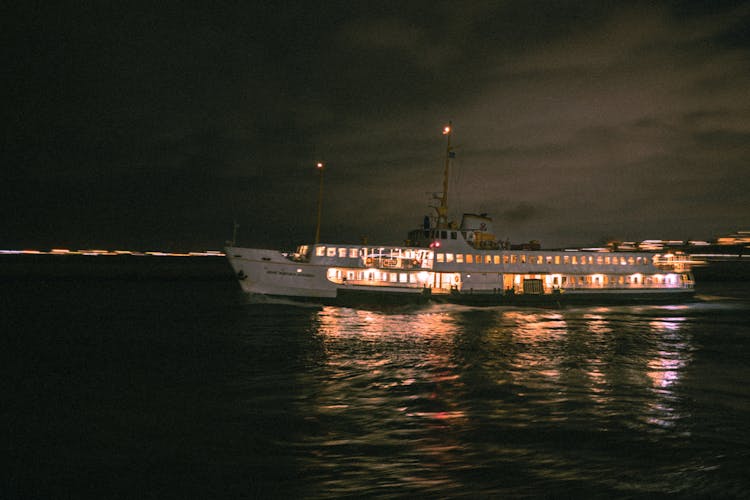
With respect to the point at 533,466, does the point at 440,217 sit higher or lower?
higher

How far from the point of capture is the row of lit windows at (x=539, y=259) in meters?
38.2

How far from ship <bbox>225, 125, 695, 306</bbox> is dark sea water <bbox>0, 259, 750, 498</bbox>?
9642 millimetres

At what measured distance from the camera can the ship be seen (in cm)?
3538

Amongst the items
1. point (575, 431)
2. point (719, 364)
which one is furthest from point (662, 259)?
point (575, 431)

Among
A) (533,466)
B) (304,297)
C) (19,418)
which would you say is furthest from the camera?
(304,297)

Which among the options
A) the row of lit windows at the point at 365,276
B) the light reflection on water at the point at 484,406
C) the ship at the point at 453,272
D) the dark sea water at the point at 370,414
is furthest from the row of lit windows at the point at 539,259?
the dark sea water at the point at 370,414

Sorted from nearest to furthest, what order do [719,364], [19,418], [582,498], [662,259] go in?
[582,498], [19,418], [719,364], [662,259]

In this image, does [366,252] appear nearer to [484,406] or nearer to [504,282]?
[504,282]

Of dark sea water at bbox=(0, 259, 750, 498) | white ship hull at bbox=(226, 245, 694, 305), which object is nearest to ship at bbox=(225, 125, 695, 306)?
white ship hull at bbox=(226, 245, 694, 305)

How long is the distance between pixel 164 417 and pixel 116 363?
8.02 meters

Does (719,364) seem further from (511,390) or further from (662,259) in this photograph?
(662,259)

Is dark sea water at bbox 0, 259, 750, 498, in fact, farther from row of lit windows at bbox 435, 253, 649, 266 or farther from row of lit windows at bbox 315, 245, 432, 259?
row of lit windows at bbox 435, 253, 649, 266

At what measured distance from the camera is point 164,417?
11.9 m

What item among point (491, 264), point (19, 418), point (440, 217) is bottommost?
point (19, 418)
